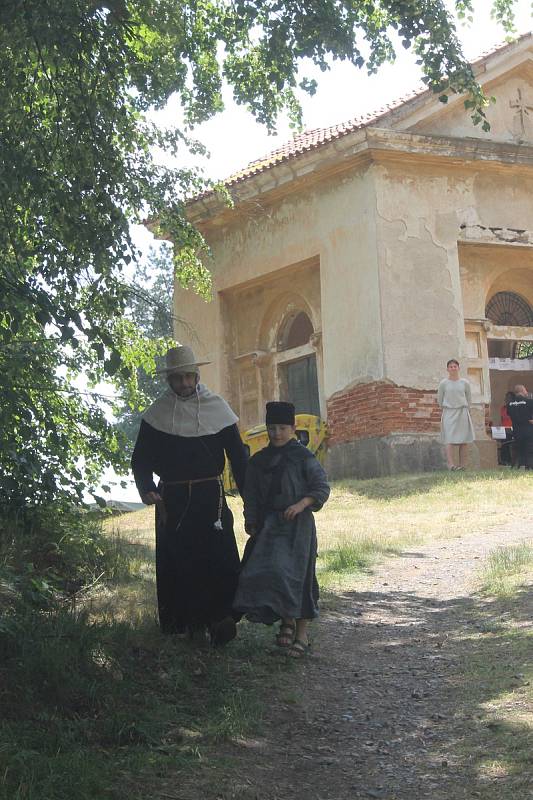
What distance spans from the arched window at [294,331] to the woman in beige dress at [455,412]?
15.5 ft

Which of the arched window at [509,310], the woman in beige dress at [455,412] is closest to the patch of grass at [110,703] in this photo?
the woman in beige dress at [455,412]

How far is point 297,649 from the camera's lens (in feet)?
23.7

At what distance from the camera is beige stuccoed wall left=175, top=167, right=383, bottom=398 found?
19391mm

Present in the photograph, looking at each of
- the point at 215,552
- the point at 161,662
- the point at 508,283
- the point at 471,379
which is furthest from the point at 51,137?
the point at 508,283

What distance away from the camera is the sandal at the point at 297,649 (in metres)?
7.18

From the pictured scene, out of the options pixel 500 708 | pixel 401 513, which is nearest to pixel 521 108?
pixel 401 513

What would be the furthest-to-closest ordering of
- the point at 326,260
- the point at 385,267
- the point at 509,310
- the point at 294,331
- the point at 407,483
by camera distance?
1. the point at 294,331
2. the point at 509,310
3. the point at 326,260
4. the point at 385,267
5. the point at 407,483

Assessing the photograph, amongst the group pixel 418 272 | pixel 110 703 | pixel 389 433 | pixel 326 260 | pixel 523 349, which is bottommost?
pixel 110 703

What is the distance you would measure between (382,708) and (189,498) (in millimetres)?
1840

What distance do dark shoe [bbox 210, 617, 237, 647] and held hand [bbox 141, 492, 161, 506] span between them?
2.84ft

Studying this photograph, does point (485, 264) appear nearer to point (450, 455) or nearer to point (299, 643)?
point (450, 455)

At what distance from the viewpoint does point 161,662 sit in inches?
267

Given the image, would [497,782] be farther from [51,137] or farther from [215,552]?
[51,137]

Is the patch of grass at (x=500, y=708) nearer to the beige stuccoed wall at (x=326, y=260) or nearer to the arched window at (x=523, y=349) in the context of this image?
the beige stuccoed wall at (x=326, y=260)
